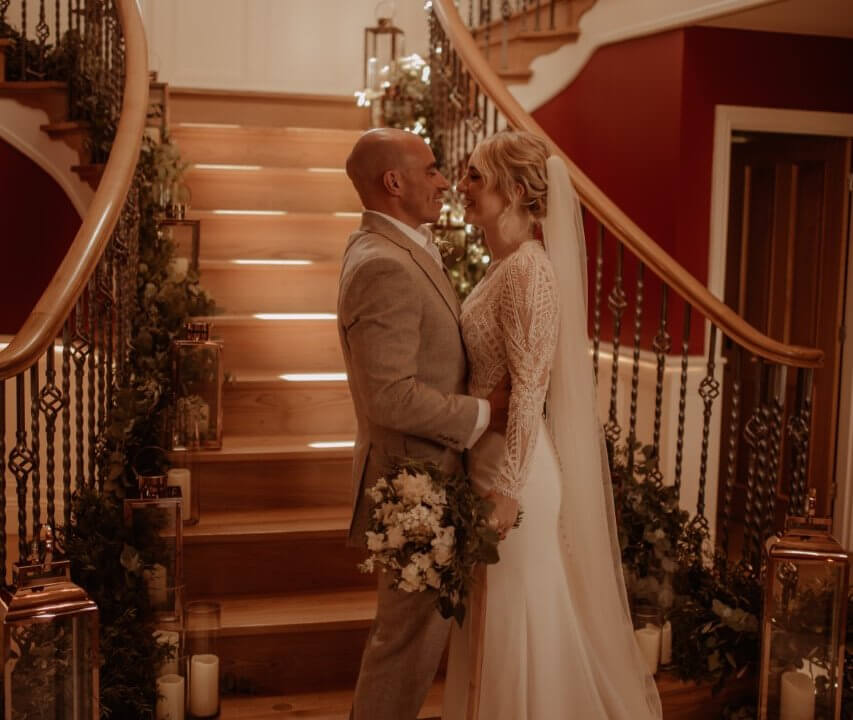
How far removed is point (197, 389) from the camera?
3355 millimetres

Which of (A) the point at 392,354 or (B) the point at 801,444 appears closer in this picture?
(A) the point at 392,354

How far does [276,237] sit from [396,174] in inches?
100

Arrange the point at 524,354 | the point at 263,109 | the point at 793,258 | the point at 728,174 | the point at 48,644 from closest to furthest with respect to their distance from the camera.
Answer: the point at 48,644, the point at 524,354, the point at 728,174, the point at 793,258, the point at 263,109

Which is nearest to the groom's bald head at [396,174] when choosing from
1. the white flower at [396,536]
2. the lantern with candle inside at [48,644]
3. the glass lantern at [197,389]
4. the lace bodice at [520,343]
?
the lace bodice at [520,343]

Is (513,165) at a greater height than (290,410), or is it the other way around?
(513,165)

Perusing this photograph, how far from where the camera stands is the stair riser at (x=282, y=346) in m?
4.02

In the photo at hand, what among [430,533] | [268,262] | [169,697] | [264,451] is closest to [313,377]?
[264,451]

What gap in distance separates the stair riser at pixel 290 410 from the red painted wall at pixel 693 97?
2.25 m

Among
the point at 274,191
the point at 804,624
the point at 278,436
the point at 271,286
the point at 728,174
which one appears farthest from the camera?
the point at 728,174

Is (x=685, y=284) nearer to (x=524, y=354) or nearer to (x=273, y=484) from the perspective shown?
(x=524, y=354)

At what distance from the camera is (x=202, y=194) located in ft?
16.2

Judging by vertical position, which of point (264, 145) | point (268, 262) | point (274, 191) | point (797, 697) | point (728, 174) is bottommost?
point (797, 697)

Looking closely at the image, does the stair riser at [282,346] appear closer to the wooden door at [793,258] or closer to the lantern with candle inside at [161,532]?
the lantern with candle inside at [161,532]

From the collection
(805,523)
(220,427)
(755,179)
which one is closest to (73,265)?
(220,427)
